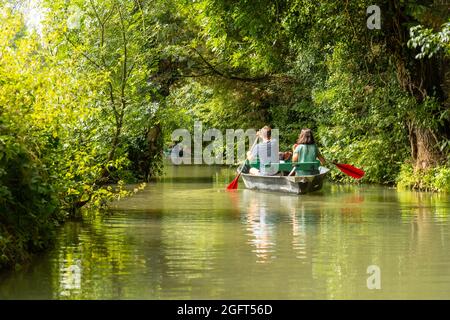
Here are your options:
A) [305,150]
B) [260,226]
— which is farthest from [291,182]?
[260,226]

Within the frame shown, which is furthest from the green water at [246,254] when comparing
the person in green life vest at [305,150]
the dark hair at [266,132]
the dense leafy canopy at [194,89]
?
the dark hair at [266,132]

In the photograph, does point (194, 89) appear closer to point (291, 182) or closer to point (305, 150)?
point (305, 150)

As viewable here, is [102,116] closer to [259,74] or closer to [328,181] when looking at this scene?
[328,181]

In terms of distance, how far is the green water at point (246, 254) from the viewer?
9.59 metres

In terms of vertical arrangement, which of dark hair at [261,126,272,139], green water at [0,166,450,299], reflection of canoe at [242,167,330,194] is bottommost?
green water at [0,166,450,299]

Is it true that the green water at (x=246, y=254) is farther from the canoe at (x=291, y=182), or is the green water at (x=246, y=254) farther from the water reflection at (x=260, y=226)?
the canoe at (x=291, y=182)

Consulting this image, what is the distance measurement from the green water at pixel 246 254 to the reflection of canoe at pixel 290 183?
3.34m

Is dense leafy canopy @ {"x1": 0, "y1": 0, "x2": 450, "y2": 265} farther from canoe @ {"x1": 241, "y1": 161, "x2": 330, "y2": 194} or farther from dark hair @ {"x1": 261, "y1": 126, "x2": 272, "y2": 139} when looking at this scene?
canoe @ {"x1": 241, "y1": 161, "x2": 330, "y2": 194}

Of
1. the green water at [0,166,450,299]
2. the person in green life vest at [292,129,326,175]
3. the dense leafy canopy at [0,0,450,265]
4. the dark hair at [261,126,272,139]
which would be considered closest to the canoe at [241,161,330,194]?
the person in green life vest at [292,129,326,175]

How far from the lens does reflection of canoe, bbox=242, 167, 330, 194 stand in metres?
24.1

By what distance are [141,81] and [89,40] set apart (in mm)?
1324

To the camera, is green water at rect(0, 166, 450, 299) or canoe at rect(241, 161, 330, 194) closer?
green water at rect(0, 166, 450, 299)

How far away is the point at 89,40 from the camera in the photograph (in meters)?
18.5

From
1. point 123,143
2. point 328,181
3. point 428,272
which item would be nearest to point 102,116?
point 123,143
